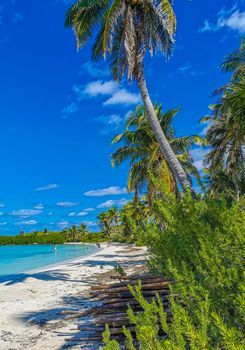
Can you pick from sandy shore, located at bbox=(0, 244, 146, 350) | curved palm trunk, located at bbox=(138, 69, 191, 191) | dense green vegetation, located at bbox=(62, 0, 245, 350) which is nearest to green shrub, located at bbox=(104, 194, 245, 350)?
dense green vegetation, located at bbox=(62, 0, 245, 350)

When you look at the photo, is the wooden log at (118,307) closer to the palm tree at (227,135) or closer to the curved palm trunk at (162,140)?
the curved palm trunk at (162,140)

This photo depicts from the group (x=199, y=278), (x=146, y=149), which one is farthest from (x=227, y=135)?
(x=199, y=278)

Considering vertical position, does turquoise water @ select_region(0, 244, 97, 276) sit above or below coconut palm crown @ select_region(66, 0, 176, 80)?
below

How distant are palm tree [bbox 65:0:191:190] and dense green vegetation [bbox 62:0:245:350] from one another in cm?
4

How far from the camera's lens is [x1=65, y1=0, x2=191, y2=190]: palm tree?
13.7 m

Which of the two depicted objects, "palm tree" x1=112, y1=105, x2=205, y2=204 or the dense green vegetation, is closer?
the dense green vegetation

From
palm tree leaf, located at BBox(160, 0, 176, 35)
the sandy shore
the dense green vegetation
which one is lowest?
the sandy shore

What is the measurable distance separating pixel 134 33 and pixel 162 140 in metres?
4.95

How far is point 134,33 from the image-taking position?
14320 millimetres

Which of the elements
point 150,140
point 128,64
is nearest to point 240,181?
point 150,140

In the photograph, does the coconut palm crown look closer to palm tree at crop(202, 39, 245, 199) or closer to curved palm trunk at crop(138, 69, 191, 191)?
curved palm trunk at crop(138, 69, 191, 191)

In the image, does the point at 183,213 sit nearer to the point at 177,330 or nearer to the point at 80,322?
the point at 177,330

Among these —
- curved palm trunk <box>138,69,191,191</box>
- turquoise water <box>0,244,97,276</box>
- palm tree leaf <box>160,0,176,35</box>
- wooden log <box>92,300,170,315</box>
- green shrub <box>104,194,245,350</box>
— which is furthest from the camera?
turquoise water <box>0,244,97,276</box>

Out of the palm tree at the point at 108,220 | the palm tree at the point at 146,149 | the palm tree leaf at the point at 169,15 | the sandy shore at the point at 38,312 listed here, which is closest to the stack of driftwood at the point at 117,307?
the sandy shore at the point at 38,312
